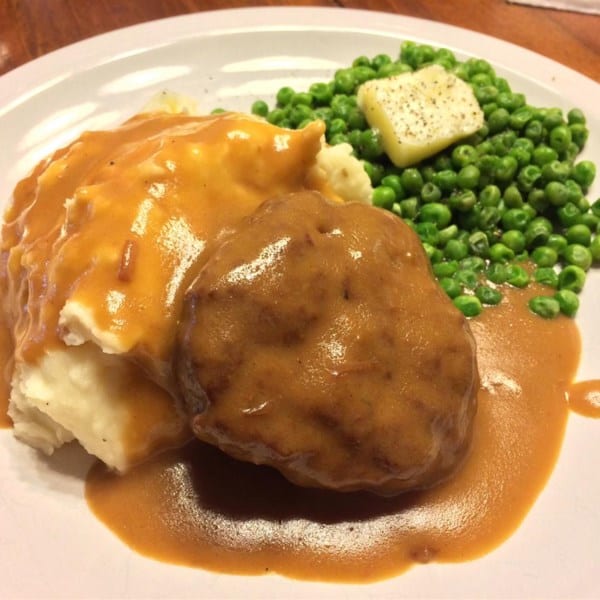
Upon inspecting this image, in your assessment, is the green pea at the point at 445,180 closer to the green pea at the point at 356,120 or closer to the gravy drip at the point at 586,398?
the green pea at the point at 356,120

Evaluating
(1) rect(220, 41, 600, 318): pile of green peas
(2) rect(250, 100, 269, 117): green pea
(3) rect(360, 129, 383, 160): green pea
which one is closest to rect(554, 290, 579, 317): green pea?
(1) rect(220, 41, 600, 318): pile of green peas

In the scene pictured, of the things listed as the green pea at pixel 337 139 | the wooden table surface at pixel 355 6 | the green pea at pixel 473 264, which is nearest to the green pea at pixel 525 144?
the green pea at pixel 473 264

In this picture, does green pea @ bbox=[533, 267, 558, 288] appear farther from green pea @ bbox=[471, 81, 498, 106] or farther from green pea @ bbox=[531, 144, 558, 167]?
green pea @ bbox=[471, 81, 498, 106]

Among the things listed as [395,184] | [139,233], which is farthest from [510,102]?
[139,233]

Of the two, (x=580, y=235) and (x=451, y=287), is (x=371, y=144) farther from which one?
(x=580, y=235)

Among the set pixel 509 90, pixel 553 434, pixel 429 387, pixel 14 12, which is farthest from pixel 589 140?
pixel 14 12

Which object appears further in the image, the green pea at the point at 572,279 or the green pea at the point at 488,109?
the green pea at the point at 488,109
